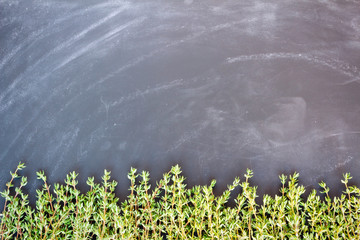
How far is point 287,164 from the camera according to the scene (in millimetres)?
1783

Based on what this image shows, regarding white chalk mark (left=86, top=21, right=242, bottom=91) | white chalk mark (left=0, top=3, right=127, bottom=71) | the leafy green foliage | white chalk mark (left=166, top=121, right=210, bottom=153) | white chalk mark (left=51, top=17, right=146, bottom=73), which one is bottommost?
the leafy green foliage

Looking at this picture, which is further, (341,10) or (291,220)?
(341,10)

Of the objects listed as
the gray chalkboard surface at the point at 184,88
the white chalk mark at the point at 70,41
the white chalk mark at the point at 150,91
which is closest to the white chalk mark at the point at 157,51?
the gray chalkboard surface at the point at 184,88

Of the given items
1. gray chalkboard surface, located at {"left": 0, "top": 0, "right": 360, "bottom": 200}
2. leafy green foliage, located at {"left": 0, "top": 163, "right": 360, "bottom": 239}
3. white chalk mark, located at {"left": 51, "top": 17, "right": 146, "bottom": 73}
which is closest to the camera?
leafy green foliage, located at {"left": 0, "top": 163, "right": 360, "bottom": 239}

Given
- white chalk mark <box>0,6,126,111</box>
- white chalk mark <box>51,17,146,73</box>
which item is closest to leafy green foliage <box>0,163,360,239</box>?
white chalk mark <box>0,6,126,111</box>

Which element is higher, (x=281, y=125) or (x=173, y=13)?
(x=173, y=13)

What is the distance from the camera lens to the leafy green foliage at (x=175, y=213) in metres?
1.55

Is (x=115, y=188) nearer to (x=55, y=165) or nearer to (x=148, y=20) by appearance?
(x=55, y=165)

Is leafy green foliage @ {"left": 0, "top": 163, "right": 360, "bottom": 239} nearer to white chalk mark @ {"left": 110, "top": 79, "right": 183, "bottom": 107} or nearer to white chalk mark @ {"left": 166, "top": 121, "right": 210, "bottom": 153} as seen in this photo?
white chalk mark @ {"left": 166, "top": 121, "right": 210, "bottom": 153}

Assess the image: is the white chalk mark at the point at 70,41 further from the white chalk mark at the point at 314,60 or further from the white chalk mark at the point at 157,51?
the white chalk mark at the point at 314,60

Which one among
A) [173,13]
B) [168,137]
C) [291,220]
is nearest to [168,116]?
[168,137]

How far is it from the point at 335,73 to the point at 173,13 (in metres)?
1.03

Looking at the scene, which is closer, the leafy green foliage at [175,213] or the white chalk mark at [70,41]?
the leafy green foliage at [175,213]

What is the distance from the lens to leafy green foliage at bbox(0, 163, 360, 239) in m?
1.55
